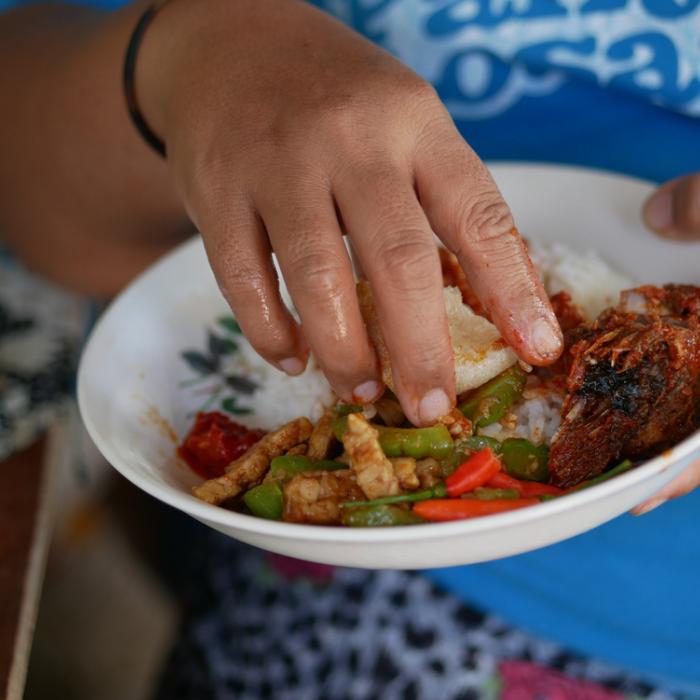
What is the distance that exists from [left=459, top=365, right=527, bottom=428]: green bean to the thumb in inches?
19.1

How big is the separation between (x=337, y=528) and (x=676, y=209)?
3.02ft

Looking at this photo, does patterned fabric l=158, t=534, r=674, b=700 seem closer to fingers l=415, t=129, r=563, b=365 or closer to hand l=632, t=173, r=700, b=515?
hand l=632, t=173, r=700, b=515

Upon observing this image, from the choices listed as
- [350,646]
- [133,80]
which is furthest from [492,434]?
[133,80]

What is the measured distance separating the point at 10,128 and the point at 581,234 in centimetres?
133

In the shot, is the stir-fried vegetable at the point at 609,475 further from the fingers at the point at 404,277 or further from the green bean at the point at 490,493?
the fingers at the point at 404,277

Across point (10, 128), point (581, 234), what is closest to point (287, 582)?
point (581, 234)

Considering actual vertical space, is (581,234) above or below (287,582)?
above

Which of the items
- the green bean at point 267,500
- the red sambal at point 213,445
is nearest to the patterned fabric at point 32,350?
the red sambal at point 213,445

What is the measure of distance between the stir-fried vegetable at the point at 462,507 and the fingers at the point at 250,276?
0.30 metres

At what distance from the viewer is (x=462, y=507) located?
3.16 feet

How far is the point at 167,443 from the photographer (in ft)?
4.31

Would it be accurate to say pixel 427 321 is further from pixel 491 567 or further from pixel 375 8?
pixel 375 8

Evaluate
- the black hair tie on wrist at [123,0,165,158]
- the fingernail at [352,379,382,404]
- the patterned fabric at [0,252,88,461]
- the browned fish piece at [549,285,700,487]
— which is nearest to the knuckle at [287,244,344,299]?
the fingernail at [352,379,382,404]

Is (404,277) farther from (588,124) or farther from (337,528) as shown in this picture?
(588,124)
